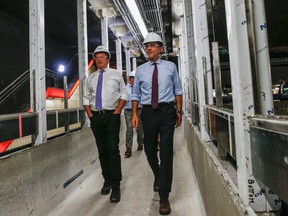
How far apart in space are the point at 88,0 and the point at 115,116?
11.0 ft

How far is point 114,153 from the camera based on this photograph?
8.20 feet

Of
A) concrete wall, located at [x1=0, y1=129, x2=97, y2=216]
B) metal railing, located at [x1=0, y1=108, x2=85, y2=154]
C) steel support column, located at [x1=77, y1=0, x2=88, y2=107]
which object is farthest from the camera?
steel support column, located at [x1=77, y1=0, x2=88, y2=107]

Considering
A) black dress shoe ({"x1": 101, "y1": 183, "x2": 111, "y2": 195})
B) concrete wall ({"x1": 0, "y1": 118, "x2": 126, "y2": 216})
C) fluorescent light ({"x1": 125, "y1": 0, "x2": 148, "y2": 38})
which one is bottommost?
black dress shoe ({"x1": 101, "y1": 183, "x2": 111, "y2": 195})

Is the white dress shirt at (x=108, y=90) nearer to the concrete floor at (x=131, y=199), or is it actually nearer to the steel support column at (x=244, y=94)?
the concrete floor at (x=131, y=199)

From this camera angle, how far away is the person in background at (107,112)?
249 cm

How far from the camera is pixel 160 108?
2129 mm

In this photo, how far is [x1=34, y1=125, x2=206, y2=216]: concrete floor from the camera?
2.13 metres

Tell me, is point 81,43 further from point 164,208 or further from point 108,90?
point 164,208

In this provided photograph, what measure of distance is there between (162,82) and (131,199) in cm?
116

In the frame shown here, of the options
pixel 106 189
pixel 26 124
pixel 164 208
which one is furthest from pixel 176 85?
pixel 26 124

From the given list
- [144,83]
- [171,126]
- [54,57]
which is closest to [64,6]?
[54,57]

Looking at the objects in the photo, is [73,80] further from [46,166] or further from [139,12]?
[46,166]

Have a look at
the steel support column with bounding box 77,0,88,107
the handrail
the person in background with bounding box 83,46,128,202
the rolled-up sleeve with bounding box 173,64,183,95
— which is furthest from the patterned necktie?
the handrail

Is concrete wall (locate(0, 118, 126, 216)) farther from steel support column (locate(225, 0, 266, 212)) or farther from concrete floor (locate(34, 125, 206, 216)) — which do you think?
steel support column (locate(225, 0, 266, 212))
